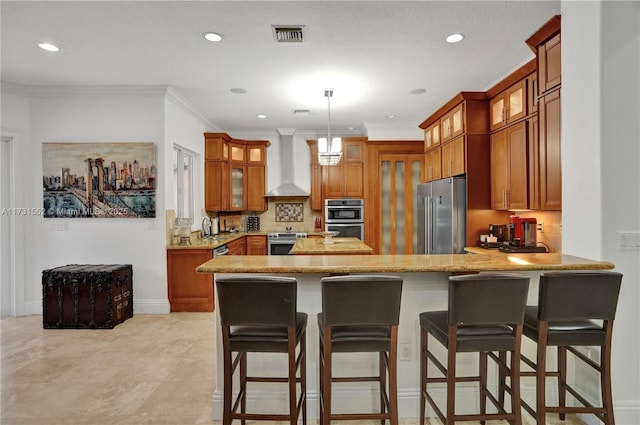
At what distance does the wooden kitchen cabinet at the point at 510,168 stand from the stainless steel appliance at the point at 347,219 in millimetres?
2621

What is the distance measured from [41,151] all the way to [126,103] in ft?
3.97

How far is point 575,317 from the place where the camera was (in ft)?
5.90

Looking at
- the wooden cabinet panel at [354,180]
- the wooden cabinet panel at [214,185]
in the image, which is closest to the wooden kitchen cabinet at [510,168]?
the wooden cabinet panel at [354,180]

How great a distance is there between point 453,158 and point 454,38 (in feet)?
5.40

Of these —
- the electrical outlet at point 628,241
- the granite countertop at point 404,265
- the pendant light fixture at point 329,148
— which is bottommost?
the granite countertop at point 404,265

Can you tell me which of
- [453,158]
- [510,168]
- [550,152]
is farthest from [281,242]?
[550,152]

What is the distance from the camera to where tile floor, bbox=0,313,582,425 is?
90.6 inches

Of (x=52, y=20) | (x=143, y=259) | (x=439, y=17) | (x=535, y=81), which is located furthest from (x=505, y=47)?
(x=143, y=259)

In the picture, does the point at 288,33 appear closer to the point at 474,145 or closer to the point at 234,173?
the point at 474,145

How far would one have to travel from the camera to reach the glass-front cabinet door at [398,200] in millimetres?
6285

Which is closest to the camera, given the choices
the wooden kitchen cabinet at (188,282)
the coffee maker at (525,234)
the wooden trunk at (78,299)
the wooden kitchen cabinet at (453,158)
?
the coffee maker at (525,234)

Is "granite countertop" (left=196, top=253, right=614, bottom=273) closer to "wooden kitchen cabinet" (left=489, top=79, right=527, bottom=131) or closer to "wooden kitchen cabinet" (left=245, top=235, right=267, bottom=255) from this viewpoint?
"wooden kitchen cabinet" (left=489, top=79, right=527, bottom=131)

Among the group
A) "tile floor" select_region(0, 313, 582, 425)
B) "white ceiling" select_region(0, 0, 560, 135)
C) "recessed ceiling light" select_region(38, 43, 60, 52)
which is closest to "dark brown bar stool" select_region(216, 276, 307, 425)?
"tile floor" select_region(0, 313, 582, 425)

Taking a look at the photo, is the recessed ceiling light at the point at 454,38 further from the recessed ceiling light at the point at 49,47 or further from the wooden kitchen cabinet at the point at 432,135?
the recessed ceiling light at the point at 49,47
